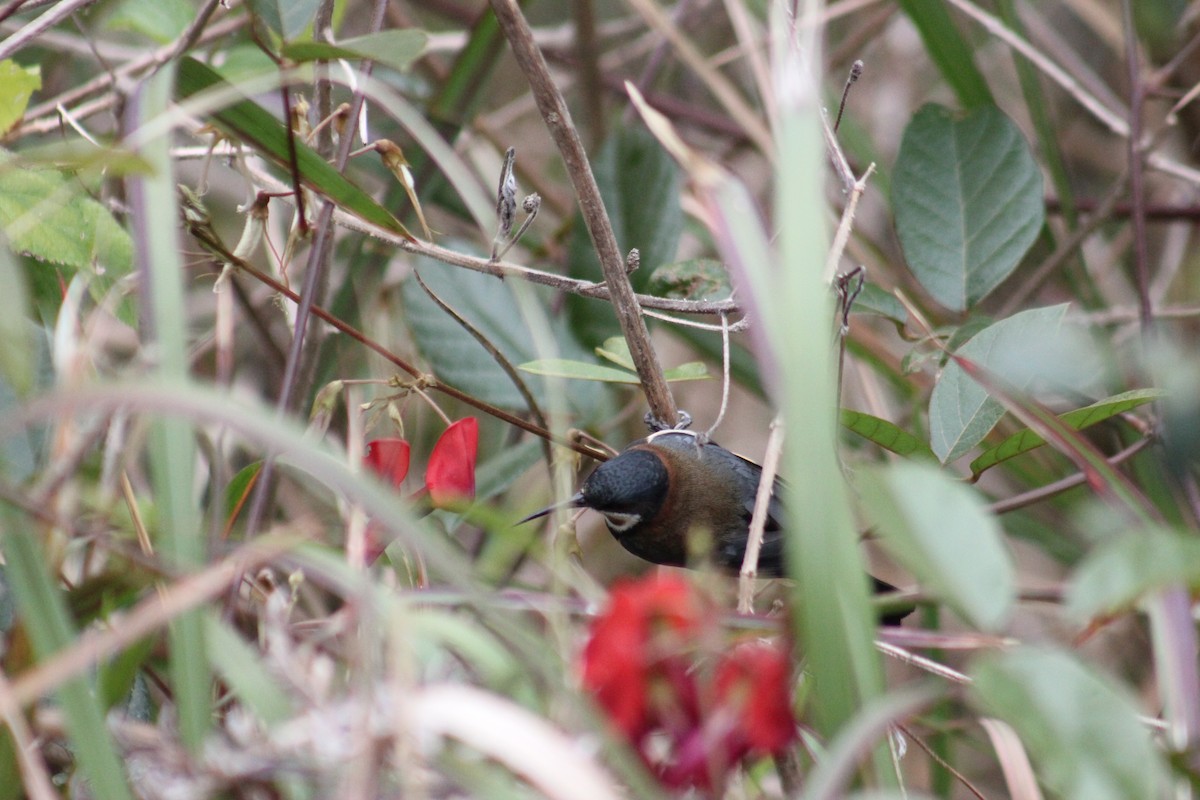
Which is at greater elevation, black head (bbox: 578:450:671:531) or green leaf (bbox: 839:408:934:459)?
green leaf (bbox: 839:408:934:459)

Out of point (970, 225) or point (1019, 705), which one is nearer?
point (1019, 705)

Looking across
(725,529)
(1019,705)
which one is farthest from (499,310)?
(1019,705)

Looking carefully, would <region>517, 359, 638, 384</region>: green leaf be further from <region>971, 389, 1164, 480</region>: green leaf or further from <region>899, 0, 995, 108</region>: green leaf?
<region>899, 0, 995, 108</region>: green leaf

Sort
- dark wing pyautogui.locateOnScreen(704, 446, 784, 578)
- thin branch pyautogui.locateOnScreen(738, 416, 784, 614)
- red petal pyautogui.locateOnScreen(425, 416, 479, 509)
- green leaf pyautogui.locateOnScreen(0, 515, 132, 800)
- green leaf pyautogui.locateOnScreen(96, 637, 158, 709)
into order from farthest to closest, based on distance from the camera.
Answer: dark wing pyautogui.locateOnScreen(704, 446, 784, 578), red petal pyautogui.locateOnScreen(425, 416, 479, 509), thin branch pyautogui.locateOnScreen(738, 416, 784, 614), green leaf pyautogui.locateOnScreen(96, 637, 158, 709), green leaf pyautogui.locateOnScreen(0, 515, 132, 800)

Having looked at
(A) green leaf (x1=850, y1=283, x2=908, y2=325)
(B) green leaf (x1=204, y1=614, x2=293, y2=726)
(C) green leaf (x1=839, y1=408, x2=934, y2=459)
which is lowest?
(C) green leaf (x1=839, y1=408, x2=934, y2=459)

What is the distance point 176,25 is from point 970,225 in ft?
4.08

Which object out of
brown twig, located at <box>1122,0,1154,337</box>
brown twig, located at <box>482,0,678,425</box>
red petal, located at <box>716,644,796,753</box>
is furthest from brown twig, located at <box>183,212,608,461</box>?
brown twig, located at <box>1122,0,1154,337</box>

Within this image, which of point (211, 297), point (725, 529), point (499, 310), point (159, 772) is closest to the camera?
point (159, 772)

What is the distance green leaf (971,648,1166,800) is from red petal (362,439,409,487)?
81cm

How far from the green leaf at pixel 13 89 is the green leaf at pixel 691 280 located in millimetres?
882

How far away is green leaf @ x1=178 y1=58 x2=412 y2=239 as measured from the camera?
1.21 meters

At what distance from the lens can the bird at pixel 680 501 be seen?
182 cm

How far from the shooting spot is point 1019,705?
0.62 meters

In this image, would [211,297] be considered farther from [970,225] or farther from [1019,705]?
[1019,705]
